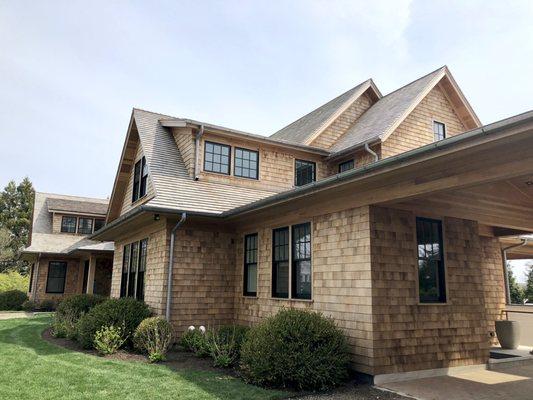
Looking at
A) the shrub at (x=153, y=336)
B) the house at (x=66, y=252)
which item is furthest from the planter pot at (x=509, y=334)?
the house at (x=66, y=252)

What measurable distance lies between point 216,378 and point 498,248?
992 centimetres

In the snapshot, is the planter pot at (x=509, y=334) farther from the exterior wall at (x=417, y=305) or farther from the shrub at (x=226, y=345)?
the shrub at (x=226, y=345)

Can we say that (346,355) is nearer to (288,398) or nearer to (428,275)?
Result: (288,398)

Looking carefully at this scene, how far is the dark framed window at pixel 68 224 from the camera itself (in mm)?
25814

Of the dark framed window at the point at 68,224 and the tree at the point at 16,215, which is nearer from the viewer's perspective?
the dark framed window at the point at 68,224

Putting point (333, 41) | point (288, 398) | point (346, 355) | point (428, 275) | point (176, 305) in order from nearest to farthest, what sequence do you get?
point (288, 398) → point (346, 355) → point (428, 275) → point (176, 305) → point (333, 41)

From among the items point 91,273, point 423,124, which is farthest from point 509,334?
point 91,273

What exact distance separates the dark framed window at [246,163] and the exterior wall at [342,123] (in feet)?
9.65

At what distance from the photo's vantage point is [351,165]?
1448cm

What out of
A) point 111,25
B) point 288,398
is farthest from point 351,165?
point 288,398

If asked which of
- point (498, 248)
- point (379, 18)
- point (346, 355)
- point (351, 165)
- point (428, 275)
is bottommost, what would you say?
point (346, 355)

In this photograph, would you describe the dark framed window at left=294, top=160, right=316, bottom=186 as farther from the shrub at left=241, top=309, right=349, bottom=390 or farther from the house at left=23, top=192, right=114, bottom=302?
the house at left=23, top=192, right=114, bottom=302

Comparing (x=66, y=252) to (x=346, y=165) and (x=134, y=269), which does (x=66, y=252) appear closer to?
(x=134, y=269)

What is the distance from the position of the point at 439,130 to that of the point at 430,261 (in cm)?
960
